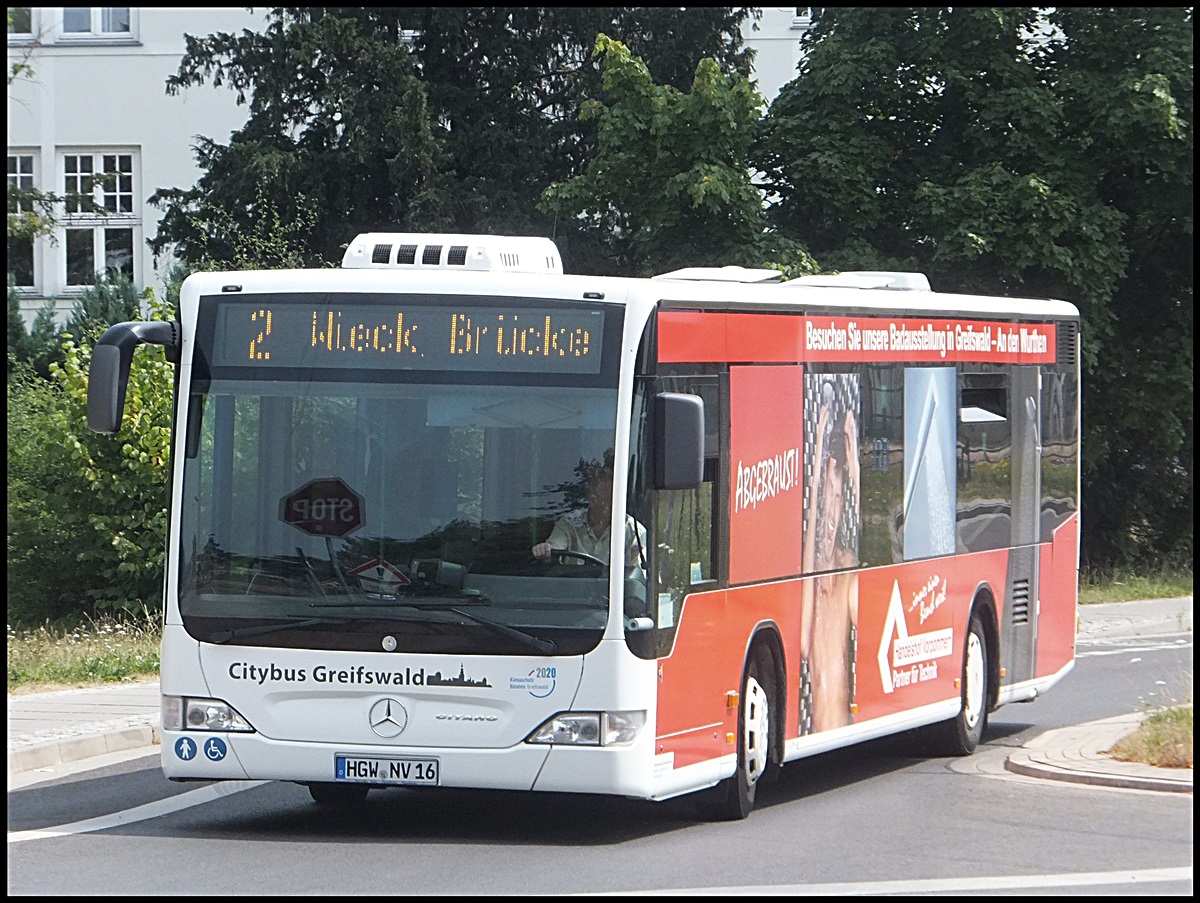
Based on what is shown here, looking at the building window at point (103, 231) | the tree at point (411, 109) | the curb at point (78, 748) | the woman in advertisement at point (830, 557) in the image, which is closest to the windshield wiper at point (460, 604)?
the woman in advertisement at point (830, 557)

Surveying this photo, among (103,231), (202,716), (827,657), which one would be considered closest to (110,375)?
(202,716)

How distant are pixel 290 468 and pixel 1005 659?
6698mm

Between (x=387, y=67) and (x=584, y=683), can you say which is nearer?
(x=584, y=683)

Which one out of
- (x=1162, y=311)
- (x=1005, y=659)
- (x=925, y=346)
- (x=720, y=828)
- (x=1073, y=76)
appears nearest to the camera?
(x=720, y=828)

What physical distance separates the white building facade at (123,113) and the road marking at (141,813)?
29892mm

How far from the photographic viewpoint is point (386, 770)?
10.2m

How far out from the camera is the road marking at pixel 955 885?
8562mm

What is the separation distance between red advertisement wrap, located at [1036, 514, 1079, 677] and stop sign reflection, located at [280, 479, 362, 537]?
23.5 ft

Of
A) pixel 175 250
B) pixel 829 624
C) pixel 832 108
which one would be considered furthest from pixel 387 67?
pixel 829 624

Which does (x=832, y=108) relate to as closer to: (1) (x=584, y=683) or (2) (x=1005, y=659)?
(2) (x=1005, y=659)

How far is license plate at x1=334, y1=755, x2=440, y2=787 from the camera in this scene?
10.2 m

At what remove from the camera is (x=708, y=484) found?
1091 centimetres

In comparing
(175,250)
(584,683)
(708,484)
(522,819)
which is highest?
(175,250)

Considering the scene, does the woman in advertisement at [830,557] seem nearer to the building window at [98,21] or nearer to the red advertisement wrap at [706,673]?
the red advertisement wrap at [706,673]
